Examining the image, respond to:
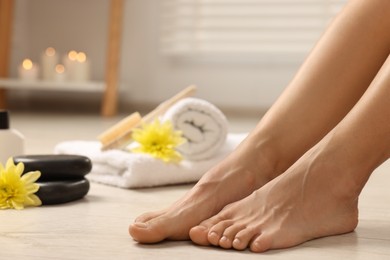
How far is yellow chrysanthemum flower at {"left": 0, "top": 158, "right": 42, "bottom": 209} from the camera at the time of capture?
45.9 inches

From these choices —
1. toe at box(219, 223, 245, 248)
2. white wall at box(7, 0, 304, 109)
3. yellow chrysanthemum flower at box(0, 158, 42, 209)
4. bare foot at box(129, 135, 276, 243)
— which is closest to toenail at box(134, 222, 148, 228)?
bare foot at box(129, 135, 276, 243)

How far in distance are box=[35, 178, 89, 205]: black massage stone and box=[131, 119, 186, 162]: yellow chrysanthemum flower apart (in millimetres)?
185

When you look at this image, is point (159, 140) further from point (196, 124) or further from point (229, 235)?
point (229, 235)

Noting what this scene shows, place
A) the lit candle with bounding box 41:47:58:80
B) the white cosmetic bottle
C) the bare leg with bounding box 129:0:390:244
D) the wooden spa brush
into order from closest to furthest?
1. the bare leg with bounding box 129:0:390:244
2. the white cosmetic bottle
3. the wooden spa brush
4. the lit candle with bounding box 41:47:58:80

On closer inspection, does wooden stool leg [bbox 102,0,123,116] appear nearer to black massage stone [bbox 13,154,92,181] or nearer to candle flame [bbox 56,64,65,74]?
candle flame [bbox 56,64,65,74]

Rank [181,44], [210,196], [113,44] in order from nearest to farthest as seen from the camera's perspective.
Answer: [210,196] → [113,44] → [181,44]

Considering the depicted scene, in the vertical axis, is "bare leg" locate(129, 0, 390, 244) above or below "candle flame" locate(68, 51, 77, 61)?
above

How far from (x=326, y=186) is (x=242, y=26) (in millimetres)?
2375

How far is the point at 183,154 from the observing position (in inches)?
60.2

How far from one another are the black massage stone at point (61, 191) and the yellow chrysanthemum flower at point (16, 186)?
0.08 feet

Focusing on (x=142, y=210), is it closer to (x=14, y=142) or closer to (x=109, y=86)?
(x=14, y=142)

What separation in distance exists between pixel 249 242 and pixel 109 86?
2.30 meters

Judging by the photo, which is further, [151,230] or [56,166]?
[56,166]

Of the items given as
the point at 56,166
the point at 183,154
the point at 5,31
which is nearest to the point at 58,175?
the point at 56,166
